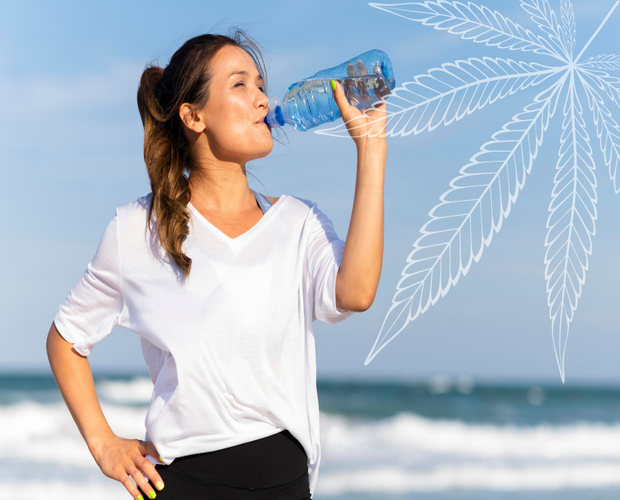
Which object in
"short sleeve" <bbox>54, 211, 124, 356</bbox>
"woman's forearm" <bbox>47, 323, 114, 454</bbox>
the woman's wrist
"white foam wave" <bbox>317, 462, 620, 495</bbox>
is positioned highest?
"short sleeve" <bbox>54, 211, 124, 356</bbox>

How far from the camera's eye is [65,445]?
7234 millimetres

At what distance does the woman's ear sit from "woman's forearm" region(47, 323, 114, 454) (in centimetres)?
63

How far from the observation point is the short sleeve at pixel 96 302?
1.44 m

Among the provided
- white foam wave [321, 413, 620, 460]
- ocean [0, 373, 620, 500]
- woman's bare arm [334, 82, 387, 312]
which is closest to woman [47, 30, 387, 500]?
woman's bare arm [334, 82, 387, 312]

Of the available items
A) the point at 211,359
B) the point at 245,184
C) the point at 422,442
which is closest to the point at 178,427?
the point at 211,359

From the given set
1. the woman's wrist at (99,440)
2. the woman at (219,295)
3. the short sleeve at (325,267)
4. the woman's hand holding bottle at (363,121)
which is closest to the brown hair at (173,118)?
the woman at (219,295)

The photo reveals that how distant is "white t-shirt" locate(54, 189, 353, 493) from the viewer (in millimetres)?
1307

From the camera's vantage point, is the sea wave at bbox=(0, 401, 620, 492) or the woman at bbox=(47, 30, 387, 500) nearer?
the woman at bbox=(47, 30, 387, 500)

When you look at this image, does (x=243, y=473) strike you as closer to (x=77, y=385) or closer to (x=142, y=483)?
(x=142, y=483)

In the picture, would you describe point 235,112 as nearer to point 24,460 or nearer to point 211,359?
point 211,359

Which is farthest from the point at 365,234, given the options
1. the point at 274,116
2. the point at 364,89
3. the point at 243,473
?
the point at 243,473

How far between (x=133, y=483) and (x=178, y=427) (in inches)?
9.1

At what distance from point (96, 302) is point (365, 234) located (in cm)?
71

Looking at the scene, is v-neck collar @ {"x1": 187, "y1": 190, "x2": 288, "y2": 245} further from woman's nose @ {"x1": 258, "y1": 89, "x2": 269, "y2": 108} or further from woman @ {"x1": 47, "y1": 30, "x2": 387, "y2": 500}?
woman's nose @ {"x1": 258, "y1": 89, "x2": 269, "y2": 108}
